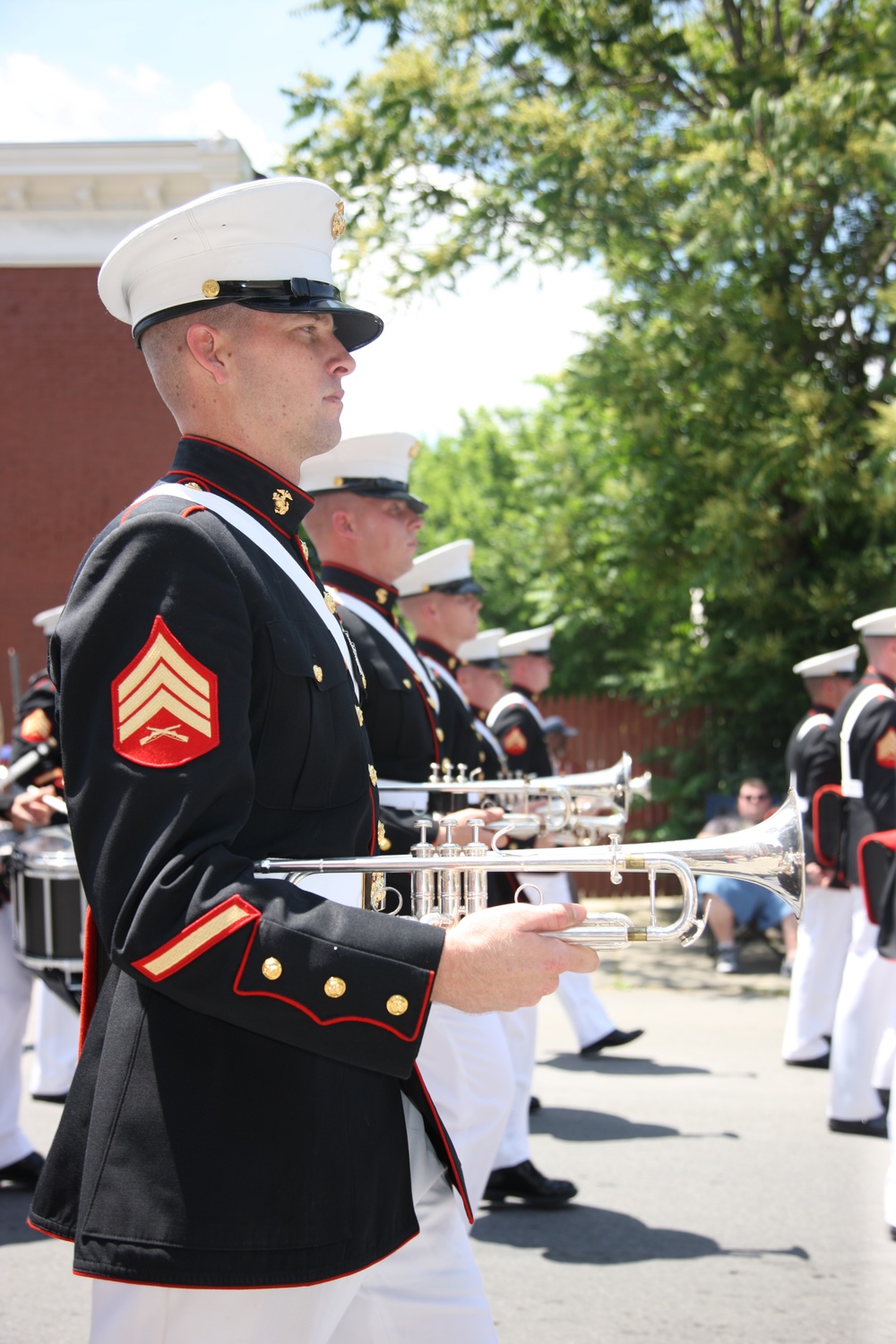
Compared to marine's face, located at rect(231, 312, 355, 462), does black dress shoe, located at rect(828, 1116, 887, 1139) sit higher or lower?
lower

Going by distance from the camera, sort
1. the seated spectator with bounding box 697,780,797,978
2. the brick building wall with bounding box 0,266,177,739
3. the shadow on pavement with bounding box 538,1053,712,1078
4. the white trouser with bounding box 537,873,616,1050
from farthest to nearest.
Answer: the brick building wall with bounding box 0,266,177,739 < the seated spectator with bounding box 697,780,797,978 < the white trouser with bounding box 537,873,616,1050 < the shadow on pavement with bounding box 538,1053,712,1078

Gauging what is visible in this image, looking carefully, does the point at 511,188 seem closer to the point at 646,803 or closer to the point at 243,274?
the point at 646,803

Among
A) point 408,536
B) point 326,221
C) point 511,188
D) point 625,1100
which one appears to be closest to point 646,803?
point 511,188

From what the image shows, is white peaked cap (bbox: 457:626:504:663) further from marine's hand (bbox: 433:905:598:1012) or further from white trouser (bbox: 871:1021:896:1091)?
marine's hand (bbox: 433:905:598:1012)

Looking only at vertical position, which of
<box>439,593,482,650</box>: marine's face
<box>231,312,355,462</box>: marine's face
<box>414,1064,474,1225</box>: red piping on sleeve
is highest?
<box>439,593,482,650</box>: marine's face

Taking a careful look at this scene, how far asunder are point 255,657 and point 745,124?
994 centimetres

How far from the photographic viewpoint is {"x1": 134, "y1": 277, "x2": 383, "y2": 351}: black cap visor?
6.54ft

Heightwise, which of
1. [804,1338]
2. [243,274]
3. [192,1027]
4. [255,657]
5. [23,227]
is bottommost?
[804,1338]

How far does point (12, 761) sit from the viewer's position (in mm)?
5855

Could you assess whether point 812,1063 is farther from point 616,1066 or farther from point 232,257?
point 232,257

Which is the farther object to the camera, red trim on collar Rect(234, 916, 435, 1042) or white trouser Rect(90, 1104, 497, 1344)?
white trouser Rect(90, 1104, 497, 1344)

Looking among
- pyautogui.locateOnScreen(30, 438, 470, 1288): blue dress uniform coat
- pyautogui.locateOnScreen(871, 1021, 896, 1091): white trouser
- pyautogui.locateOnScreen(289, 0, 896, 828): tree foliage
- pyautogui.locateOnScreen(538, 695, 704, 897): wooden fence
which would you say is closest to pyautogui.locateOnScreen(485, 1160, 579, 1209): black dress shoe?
pyautogui.locateOnScreen(871, 1021, 896, 1091): white trouser

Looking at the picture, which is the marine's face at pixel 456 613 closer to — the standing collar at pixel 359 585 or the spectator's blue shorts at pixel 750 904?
the standing collar at pixel 359 585

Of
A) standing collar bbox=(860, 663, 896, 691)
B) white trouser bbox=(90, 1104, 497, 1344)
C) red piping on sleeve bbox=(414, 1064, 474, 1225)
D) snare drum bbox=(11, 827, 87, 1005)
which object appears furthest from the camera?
standing collar bbox=(860, 663, 896, 691)
